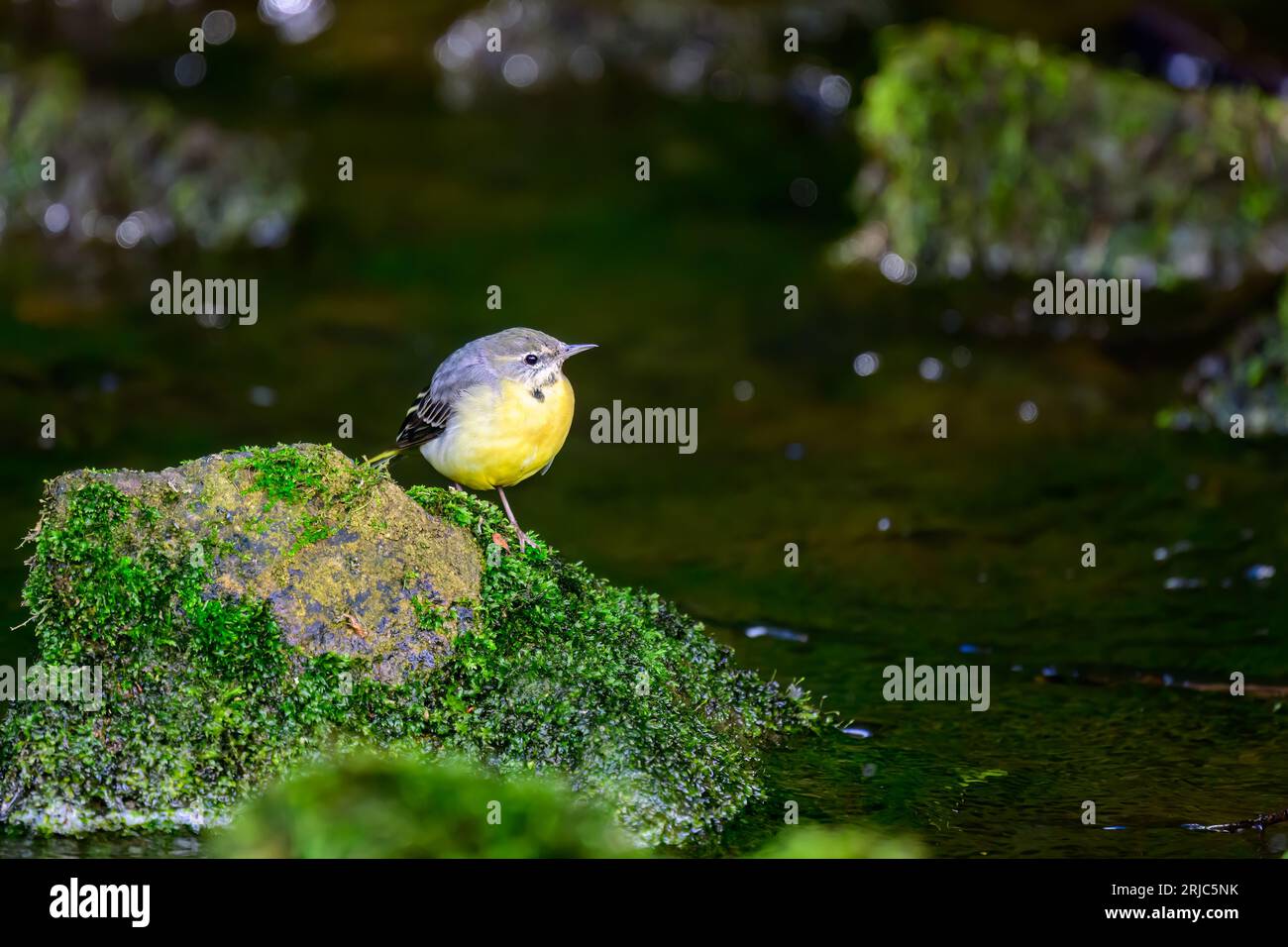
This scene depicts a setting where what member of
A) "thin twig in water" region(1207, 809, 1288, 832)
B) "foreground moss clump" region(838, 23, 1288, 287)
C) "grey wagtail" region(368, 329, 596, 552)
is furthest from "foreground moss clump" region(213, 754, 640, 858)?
"foreground moss clump" region(838, 23, 1288, 287)

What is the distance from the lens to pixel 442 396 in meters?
7.59

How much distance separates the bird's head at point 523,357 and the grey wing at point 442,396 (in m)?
0.08

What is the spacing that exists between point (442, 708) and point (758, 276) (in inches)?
385

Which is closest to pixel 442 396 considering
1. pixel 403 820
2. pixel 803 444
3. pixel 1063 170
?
pixel 403 820

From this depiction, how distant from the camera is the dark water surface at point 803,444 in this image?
773 centimetres

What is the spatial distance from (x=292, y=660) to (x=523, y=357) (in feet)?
5.77

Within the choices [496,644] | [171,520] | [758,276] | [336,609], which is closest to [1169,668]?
[496,644]

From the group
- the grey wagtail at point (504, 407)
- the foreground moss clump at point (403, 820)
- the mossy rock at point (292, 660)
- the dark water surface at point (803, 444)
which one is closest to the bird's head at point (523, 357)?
the grey wagtail at point (504, 407)

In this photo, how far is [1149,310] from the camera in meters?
14.7

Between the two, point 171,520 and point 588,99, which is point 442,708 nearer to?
point 171,520

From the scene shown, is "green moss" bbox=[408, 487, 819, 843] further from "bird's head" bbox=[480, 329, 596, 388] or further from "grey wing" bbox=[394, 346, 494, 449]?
"bird's head" bbox=[480, 329, 596, 388]

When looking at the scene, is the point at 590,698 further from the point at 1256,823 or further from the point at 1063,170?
the point at 1063,170

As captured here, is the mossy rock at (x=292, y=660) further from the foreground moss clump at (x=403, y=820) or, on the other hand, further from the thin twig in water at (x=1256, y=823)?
the foreground moss clump at (x=403, y=820)

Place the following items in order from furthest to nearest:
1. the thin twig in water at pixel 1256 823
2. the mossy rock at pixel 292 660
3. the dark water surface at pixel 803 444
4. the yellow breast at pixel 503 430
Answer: the dark water surface at pixel 803 444 < the yellow breast at pixel 503 430 < the thin twig in water at pixel 1256 823 < the mossy rock at pixel 292 660
